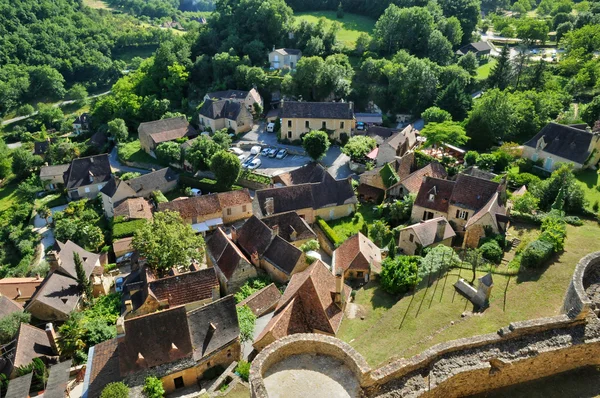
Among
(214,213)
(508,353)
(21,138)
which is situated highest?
(508,353)

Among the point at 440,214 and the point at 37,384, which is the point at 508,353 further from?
the point at 37,384

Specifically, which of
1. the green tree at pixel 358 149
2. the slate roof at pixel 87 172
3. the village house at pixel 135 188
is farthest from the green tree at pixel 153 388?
the slate roof at pixel 87 172

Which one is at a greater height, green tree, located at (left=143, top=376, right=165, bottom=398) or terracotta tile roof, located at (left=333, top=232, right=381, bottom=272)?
terracotta tile roof, located at (left=333, top=232, right=381, bottom=272)

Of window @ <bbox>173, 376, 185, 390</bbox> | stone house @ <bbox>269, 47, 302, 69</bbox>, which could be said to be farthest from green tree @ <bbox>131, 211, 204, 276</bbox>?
stone house @ <bbox>269, 47, 302, 69</bbox>

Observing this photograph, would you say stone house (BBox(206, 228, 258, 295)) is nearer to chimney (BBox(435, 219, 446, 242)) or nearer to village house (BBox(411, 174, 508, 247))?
chimney (BBox(435, 219, 446, 242))

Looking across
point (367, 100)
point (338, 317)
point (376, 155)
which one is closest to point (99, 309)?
point (338, 317)

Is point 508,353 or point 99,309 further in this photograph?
point 99,309

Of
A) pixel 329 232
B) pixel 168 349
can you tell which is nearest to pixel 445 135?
pixel 329 232
